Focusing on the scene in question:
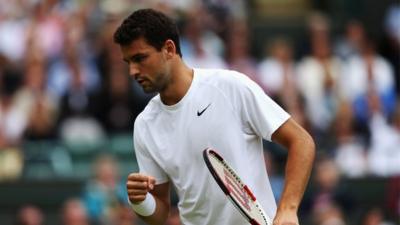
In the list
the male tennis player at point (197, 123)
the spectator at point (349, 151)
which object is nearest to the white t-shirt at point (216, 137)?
the male tennis player at point (197, 123)

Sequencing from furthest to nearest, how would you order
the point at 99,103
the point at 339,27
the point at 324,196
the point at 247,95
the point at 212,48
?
the point at 339,27 → the point at 212,48 → the point at 99,103 → the point at 324,196 → the point at 247,95

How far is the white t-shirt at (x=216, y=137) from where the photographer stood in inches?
246

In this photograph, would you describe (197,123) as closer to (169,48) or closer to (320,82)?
(169,48)

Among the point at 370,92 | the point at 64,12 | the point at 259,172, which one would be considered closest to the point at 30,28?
the point at 64,12

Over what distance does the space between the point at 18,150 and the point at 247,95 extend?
6999mm

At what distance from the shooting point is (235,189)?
19.5 feet

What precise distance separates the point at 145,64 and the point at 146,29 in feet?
0.58

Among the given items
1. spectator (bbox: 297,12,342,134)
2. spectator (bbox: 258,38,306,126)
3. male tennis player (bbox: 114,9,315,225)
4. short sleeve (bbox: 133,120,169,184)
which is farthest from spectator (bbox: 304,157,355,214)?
male tennis player (bbox: 114,9,315,225)

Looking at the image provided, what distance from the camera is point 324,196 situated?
1244cm

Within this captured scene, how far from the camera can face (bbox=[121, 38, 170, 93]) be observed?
6.21 metres

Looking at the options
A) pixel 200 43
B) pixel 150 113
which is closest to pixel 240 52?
pixel 200 43

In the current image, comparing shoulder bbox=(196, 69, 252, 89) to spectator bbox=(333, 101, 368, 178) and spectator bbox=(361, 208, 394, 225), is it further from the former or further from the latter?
spectator bbox=(333, 101, 368, 178)

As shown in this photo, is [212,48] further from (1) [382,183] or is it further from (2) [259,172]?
(2) [259,172]

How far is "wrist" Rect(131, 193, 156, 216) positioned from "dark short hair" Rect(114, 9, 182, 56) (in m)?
0.81
